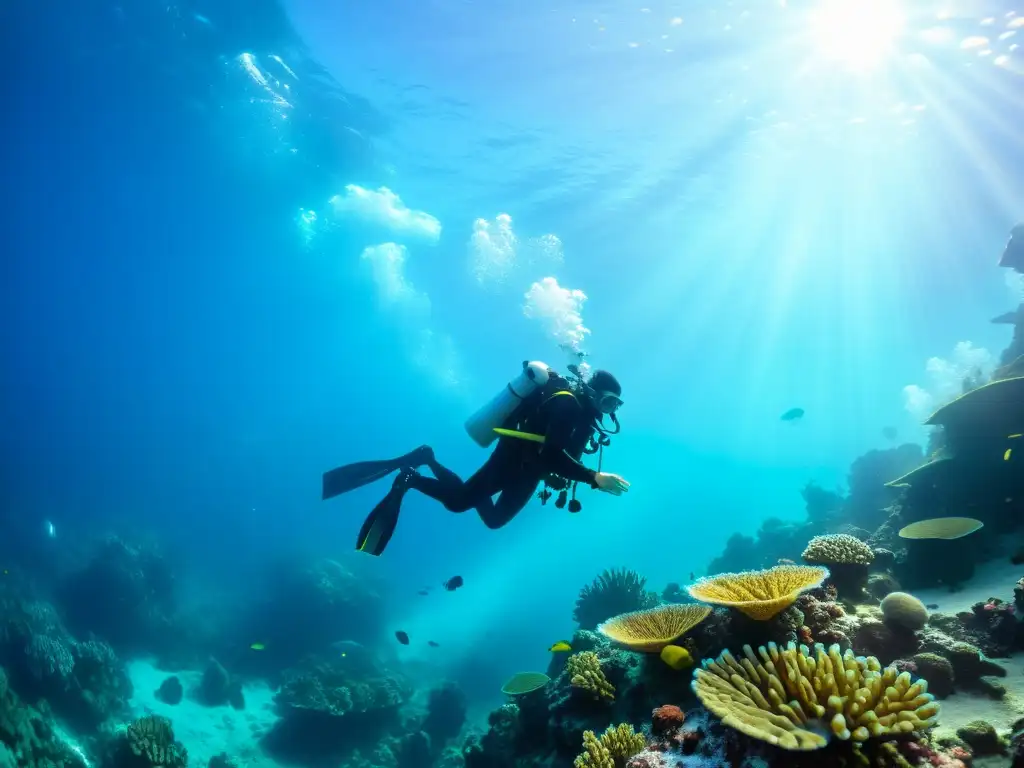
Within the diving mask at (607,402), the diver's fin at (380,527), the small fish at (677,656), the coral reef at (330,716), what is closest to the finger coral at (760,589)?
the small fish at (677,656)

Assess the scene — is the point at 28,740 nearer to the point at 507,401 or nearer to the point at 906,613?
the point at 507,401

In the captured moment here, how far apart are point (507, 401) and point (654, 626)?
3.42 metres

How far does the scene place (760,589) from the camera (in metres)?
4.33

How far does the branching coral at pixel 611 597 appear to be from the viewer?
13.0 meters

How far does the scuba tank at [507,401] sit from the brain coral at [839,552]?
408 centimetres

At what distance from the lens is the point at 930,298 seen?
58.8 meters

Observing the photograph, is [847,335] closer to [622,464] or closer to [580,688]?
[622,464]

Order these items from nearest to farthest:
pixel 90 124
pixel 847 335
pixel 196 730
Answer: pixel 196 730
pixel 90 124
pixel 847 335

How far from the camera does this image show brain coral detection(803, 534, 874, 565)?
5957 mm

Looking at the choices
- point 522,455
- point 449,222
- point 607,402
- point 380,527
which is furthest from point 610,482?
point 449,222

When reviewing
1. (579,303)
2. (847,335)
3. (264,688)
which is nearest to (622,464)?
(847,335)

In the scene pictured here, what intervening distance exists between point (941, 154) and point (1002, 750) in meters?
36.5

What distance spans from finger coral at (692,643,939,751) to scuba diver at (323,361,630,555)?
2551mm

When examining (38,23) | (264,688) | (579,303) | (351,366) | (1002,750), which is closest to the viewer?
(1002,750)
